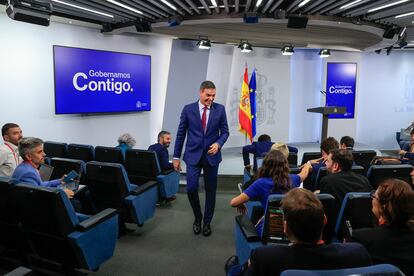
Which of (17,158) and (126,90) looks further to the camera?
(126,90)

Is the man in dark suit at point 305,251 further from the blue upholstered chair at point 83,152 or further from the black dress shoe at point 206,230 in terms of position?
the blue upholstered chair at point 83,152

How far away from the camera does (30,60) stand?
5164 mm

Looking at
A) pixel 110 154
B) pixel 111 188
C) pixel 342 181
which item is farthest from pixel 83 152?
pixel 342 181

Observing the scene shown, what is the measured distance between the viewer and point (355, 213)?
213cm

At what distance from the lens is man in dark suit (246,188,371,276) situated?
4.04 feet

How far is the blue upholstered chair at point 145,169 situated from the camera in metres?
3.76

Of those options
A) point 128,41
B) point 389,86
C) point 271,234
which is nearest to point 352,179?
point 271,234

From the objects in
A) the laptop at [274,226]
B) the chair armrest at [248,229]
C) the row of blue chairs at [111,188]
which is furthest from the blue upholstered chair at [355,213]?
the row of blue chairs at [111,188]

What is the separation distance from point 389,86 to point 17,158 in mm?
10275

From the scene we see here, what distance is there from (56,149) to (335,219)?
3557 mm

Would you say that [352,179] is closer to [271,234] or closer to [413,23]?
[271,234]

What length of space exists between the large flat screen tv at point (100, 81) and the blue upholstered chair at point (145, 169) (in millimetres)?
2381

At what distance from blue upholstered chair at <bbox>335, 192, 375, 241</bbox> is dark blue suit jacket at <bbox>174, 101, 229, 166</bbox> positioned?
147 centimetres

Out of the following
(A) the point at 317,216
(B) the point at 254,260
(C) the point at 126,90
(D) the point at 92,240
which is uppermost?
(C) the point at 126,90
